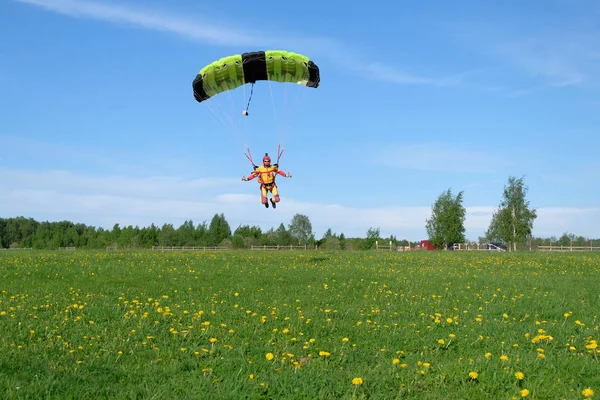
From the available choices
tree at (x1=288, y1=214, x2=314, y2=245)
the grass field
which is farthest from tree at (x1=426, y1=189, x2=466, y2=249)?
the grass field

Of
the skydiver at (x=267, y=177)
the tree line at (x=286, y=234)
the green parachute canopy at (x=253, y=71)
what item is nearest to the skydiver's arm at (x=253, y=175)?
the skydiver at (x=267, y=177)

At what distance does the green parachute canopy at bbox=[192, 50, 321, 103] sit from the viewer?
2070 cm

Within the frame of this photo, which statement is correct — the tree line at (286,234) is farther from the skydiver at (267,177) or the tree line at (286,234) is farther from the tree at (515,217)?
the skydiver at (267,177)

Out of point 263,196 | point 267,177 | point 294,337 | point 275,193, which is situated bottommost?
point 294,337

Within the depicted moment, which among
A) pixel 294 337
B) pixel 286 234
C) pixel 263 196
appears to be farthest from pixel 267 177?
pixel 286 234

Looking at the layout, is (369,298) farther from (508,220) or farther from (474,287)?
(508,220)

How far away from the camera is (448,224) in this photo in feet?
274

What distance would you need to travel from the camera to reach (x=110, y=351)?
9.54m

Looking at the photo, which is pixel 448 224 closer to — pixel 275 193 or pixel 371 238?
pixel 371 238

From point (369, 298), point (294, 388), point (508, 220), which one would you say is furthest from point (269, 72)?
point (508, 220)

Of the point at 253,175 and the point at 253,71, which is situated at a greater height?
the point at 253,71

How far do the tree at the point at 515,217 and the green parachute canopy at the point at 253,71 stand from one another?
62462mm

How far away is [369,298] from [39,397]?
33.5ft

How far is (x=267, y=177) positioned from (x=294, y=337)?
36.4 ft
